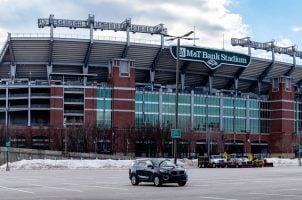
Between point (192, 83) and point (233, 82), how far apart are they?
12695 mm

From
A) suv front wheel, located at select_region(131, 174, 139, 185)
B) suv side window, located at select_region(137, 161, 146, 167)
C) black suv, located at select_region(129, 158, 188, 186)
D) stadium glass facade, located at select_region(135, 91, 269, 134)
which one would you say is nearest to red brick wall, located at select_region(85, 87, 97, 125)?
stadium glass facade, located at select_region(135, 91, 269, 134)

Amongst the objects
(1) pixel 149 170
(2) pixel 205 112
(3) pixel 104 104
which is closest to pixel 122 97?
(3) pixel 104 104

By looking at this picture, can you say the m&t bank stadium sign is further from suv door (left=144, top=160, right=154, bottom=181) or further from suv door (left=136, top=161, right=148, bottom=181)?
suv door (left=144, top=160, right=154, bottom=181)

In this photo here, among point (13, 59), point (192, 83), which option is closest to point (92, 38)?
point (13, 59)

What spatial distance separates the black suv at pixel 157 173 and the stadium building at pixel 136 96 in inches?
3294

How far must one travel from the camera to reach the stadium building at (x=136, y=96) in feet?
422

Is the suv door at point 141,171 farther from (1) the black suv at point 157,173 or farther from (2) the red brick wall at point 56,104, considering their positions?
(2) the red brick wall at point 56,104

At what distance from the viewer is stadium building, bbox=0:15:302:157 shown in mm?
128500

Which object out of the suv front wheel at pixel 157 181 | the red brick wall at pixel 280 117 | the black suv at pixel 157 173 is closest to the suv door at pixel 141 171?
the black suv at pixel 157 173

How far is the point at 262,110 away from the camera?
166 metres

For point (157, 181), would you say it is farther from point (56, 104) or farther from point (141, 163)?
point (56, 104)

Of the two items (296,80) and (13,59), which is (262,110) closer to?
(296,80)

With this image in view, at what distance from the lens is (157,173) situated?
34.0m

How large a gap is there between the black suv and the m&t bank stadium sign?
109m
